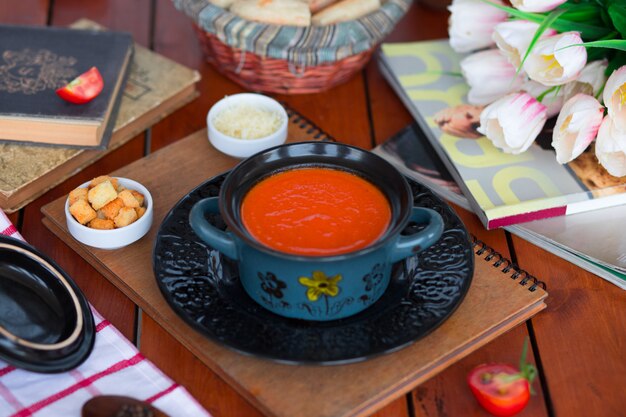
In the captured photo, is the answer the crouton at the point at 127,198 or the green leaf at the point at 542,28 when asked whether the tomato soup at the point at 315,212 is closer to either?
the crouton at the point at 127,198

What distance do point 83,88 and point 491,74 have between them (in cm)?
70

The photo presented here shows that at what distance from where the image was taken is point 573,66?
1274mm

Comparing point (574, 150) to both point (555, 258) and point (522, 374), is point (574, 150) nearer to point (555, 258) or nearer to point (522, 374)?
point (555, 258)

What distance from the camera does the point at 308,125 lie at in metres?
1.46

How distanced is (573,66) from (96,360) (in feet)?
2.69

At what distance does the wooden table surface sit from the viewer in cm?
104

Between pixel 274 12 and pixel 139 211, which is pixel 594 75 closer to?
pixel 274 12

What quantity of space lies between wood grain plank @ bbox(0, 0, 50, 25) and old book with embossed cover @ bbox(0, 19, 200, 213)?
0.45 feet

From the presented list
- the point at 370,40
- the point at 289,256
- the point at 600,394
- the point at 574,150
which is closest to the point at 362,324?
the point at 289,256

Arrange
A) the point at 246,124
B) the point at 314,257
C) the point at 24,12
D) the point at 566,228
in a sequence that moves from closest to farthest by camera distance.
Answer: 1. the point at 314,257
2. the point at 566,228
3. the point at 246,124
4. the point at 24,12

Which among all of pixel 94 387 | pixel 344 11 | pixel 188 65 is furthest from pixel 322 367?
pixel 188 65

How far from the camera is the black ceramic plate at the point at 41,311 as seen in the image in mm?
979

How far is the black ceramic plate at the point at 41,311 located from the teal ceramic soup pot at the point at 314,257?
188 millimetres

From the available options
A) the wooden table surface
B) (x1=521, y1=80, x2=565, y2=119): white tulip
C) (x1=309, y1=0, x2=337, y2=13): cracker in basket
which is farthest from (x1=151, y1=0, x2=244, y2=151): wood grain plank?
(x1=521, y1=80, x2=565, y2=119): white tulip
